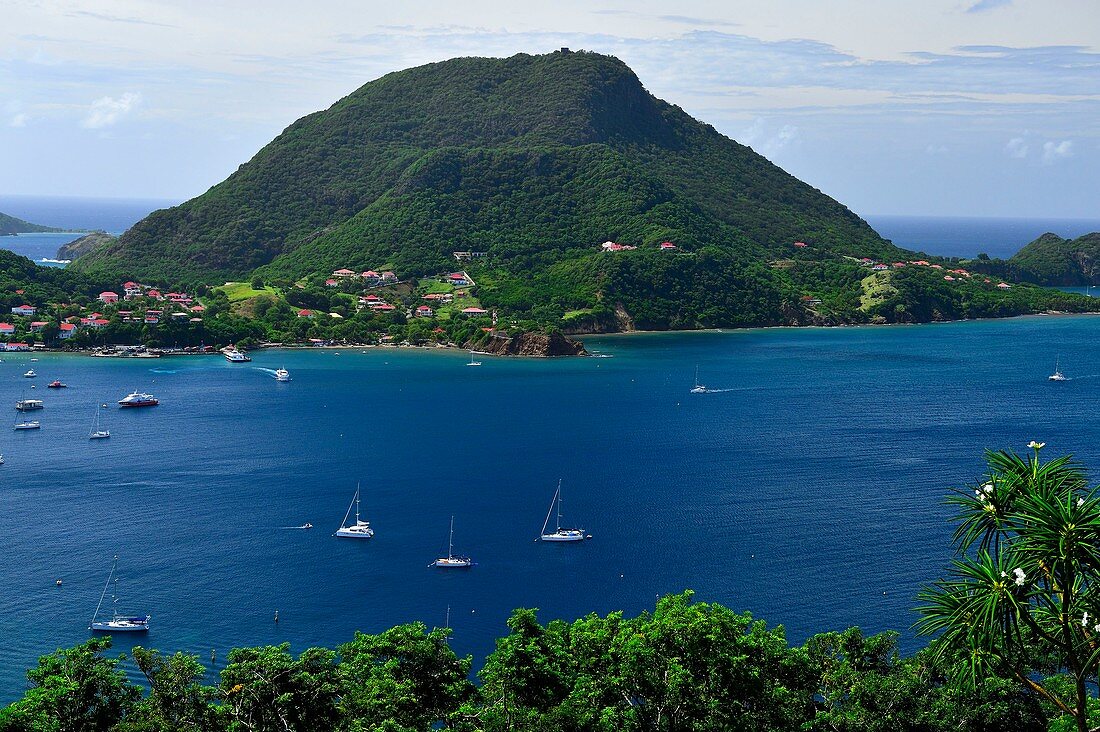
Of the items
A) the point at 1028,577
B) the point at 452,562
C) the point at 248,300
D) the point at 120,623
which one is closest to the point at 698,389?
the point at 452,562

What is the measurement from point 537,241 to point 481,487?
103 m

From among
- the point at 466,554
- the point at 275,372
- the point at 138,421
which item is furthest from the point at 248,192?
the point at 466,554

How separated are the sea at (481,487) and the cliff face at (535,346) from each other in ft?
21.1

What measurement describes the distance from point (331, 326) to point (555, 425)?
5365 centimetres

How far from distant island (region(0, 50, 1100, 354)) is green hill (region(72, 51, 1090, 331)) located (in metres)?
0.36

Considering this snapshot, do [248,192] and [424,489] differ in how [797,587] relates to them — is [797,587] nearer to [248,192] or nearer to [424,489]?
[424,489]

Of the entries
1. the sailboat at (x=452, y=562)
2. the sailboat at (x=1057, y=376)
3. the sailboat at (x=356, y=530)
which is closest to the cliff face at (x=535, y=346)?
the sailboat at (x=1057, y=376)

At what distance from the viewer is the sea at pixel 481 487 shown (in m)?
48.1

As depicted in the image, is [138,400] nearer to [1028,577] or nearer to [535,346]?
[535,346]

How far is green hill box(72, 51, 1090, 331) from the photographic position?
148 metres

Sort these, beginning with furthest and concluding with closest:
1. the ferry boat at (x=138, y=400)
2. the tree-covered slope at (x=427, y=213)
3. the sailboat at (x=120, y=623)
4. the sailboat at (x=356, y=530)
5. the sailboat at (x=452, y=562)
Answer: the tree-covered slope at (x=427, y=213), the ferry boat at (x=138, y=400), the sailboat at (x=356, y=530), the sailboat at (x=452, y=562), the sailboat at (x=120, y=623)

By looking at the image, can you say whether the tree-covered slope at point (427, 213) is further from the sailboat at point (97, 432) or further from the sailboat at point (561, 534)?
the sailboat at point (561, 534)

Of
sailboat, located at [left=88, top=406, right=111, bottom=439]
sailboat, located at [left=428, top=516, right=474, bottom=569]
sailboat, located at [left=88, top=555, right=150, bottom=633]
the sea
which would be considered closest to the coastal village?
the sea

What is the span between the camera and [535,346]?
122062 mm
